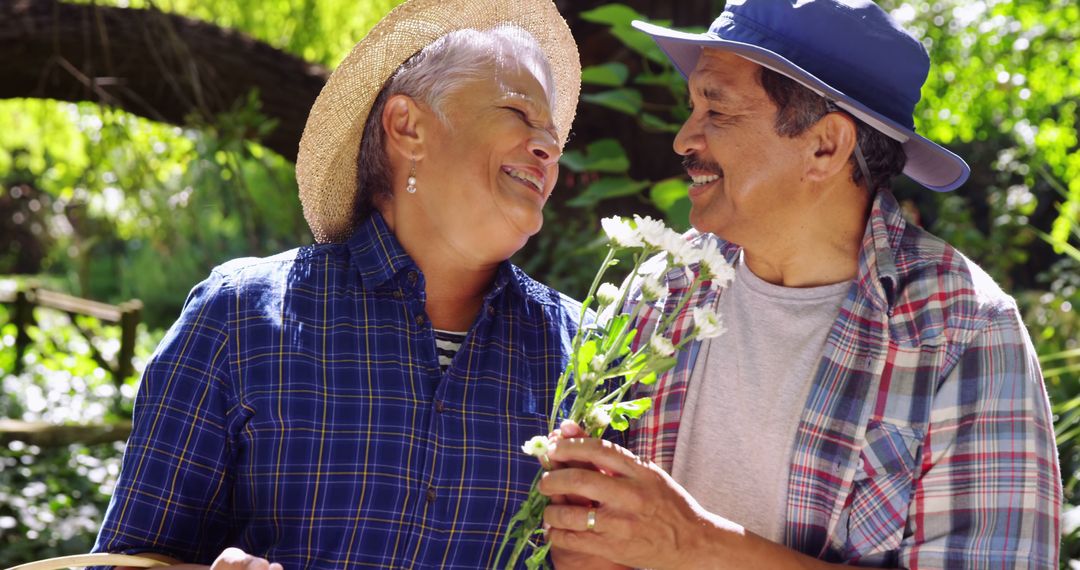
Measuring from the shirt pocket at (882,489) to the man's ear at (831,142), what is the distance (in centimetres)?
45

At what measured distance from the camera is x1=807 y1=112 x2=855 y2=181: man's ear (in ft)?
6.23

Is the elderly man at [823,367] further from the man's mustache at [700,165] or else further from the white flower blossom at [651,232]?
the white flower blossom at [651,232]

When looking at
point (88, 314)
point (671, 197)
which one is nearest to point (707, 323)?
point (671, 197)

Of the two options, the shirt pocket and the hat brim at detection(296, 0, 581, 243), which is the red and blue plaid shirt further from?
the hat brim at detection(296, 0, 581, 243)

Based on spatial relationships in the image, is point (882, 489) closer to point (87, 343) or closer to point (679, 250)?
point (679, 250)

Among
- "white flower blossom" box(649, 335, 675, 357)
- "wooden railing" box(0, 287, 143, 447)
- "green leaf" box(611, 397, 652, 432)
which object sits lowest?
"wooden railing" box(0, 287, 143, 447)

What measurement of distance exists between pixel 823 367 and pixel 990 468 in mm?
304

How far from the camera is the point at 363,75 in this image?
6.78ft

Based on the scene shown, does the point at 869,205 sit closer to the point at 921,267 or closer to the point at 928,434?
the point at 921,267

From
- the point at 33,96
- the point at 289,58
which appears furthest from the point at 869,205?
the point at 33,96

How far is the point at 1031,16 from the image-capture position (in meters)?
5.32

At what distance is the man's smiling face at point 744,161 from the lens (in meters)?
1.91

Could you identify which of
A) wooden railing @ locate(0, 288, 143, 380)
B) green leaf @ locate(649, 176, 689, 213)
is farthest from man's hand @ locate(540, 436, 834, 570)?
wooden railing @ locate(0, 288, 143, 380)

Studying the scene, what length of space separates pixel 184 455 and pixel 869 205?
124cm
